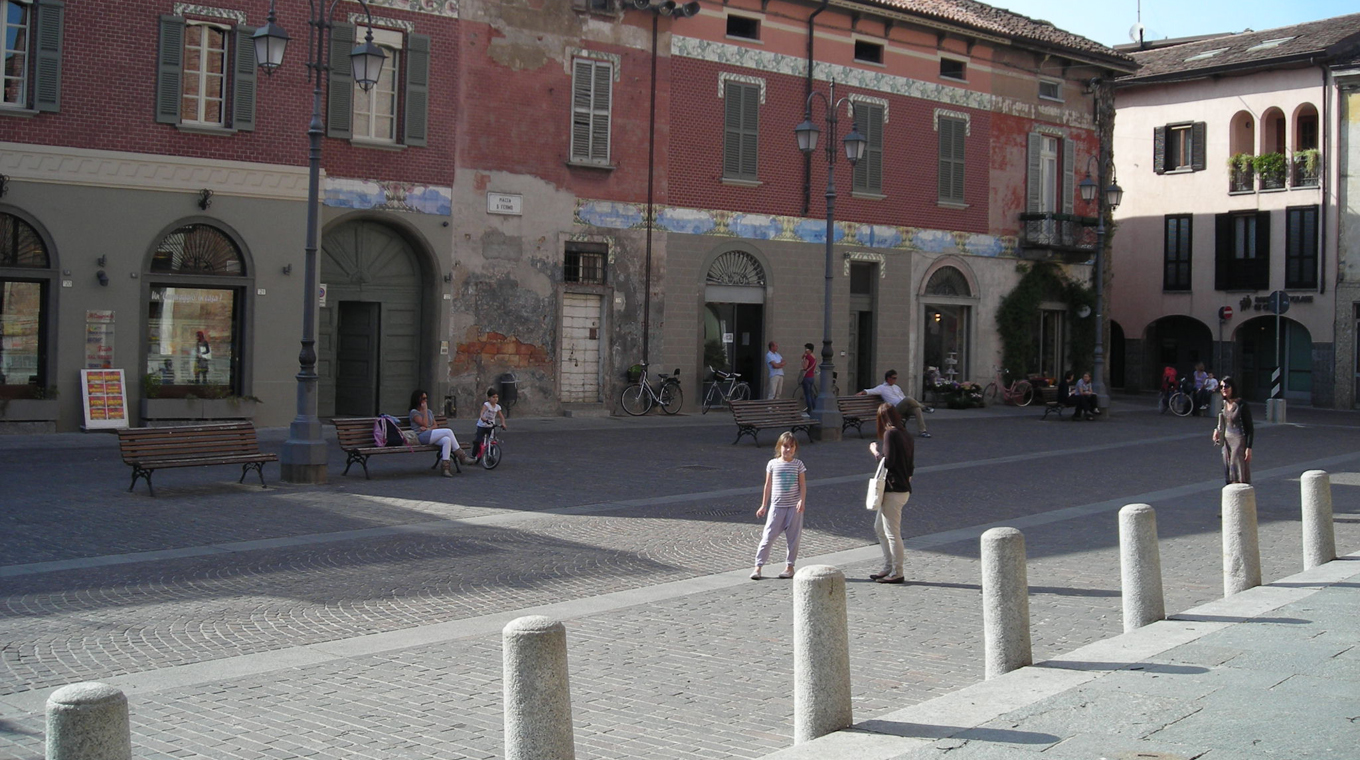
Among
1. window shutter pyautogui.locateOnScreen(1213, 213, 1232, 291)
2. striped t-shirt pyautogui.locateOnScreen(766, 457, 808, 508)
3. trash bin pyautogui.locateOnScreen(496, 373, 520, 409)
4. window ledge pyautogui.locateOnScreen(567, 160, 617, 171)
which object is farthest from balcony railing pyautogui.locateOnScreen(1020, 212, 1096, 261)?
striped t-shirt pyautogui.locateOnScreen(766, 457, 808, 508)

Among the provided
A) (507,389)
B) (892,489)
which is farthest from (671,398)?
(892,489)

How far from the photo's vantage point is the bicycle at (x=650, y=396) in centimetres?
2812

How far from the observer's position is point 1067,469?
66.0 feet

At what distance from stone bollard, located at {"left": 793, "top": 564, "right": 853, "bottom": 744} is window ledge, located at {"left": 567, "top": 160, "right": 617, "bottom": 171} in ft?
73.5

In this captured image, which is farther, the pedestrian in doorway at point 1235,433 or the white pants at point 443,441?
the white pants at point 443,441

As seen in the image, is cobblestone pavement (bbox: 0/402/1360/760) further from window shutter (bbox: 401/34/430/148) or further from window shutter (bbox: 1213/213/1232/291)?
window shutter (bbox: 1213/213/1232/291)

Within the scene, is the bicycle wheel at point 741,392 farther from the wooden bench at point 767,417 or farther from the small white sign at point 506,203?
the small white sign at point 506,203

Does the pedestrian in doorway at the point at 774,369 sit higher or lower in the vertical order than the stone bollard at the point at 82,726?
higher

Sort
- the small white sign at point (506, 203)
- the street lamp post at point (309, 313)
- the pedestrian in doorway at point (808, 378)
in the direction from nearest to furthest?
1. the street lamp post at point (309, 313)
2. the small white sign at point (506, 203)
3. the pedestrian in doorway at point (808, 378)

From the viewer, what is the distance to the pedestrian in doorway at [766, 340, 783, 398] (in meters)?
29.8

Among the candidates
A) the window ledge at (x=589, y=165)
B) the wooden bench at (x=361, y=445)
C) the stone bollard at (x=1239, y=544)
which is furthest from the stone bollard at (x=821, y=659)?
the window ledge at (x=589, y=165)

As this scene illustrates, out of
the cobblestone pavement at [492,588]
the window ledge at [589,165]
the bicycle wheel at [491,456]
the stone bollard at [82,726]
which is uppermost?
the window ledge at [589,165]

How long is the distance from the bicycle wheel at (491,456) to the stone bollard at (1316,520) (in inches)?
425

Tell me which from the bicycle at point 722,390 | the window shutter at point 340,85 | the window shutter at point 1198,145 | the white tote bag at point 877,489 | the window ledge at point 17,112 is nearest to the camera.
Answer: the white tote bag at point 877,489
